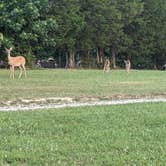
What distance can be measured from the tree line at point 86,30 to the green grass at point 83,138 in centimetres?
3121

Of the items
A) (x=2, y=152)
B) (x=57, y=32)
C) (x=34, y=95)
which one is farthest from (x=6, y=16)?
(x=2, y=152)

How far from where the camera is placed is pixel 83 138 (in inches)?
423

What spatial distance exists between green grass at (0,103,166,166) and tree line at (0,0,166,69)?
31212mm

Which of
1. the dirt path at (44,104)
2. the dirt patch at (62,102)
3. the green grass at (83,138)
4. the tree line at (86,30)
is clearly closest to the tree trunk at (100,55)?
the tree line at (86,30)

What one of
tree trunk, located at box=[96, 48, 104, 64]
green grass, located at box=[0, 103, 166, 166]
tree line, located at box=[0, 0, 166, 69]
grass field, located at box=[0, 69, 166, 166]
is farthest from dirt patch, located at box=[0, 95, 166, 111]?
tree trunk, located at box=[96, 48, 104, 64]

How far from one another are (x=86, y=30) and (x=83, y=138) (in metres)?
52.6

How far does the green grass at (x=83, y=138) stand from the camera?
8891mm

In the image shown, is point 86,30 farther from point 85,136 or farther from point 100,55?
point 85,136

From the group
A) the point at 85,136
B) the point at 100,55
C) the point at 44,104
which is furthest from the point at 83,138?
the point at 100,55

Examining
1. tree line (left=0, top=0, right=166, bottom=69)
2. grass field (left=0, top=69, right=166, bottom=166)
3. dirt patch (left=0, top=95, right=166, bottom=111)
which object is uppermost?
tree line (left=0, top=0, right=166, bottom=69)

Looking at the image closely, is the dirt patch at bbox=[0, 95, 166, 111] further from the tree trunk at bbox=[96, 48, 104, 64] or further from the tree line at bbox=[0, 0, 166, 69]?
the tree trunk at bbox=[96, 48, 104, 64]

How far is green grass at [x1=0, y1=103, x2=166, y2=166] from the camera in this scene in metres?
8.89

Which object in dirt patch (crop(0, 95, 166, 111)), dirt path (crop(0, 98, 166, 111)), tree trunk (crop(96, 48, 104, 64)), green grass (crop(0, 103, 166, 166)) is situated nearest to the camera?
green grass (crop(0, 103, 166, 166))

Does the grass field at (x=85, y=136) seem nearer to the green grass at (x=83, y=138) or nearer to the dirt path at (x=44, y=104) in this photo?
the green grass at (x=83, y=138)
